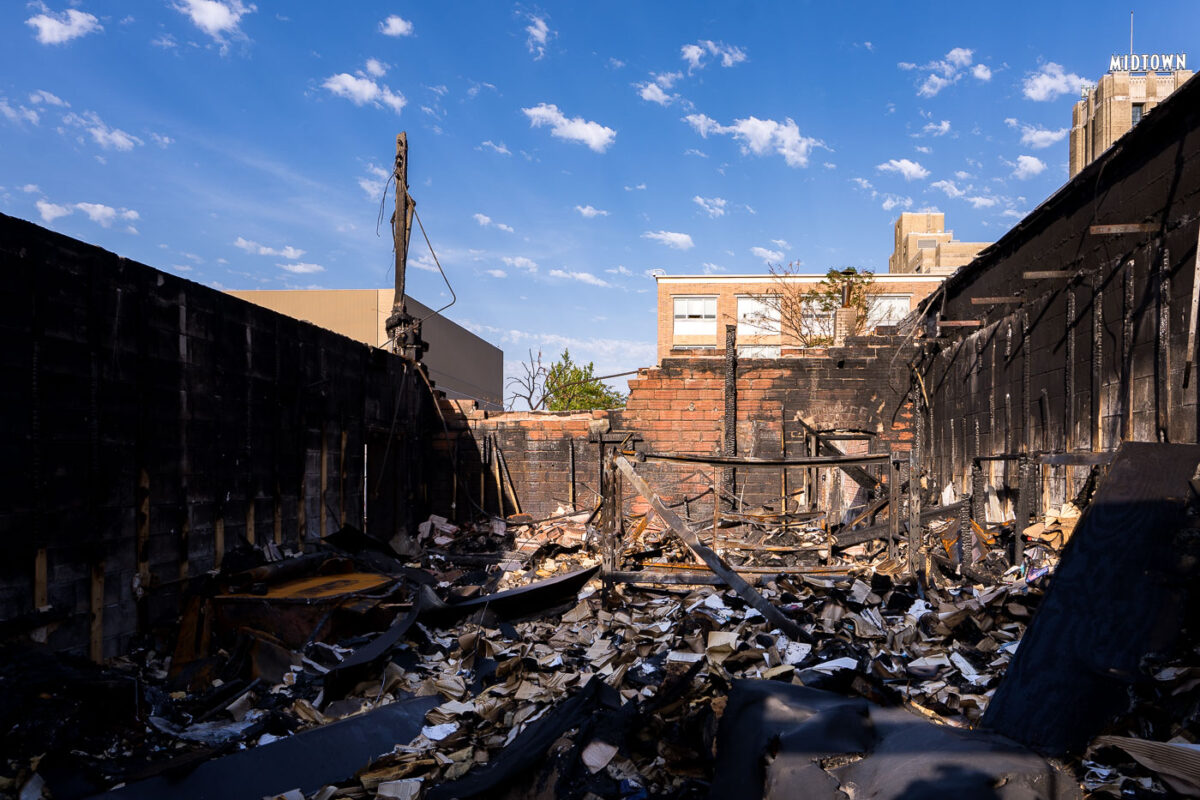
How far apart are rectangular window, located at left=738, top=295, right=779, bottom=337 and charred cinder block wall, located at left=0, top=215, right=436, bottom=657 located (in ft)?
111

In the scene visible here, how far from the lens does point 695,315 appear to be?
1663 inches

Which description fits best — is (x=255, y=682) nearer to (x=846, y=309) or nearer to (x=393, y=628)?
(x=393, y=628)

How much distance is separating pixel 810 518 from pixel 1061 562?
7854 mm

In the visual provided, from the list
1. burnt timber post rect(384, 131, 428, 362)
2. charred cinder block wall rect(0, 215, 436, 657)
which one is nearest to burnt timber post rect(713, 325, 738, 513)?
burnt timber post rect(384, 131, 428, 362)

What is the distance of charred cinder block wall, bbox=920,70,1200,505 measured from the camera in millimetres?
7641

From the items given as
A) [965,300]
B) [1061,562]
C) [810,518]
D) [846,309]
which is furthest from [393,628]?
[846,309]

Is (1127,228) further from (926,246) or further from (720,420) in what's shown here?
(926,246)

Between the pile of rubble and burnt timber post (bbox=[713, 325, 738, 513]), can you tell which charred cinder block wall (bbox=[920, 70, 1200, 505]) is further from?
burnt timber post (bbox=[713, 325, 738, 513])

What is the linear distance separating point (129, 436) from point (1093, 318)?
1077 centimetres

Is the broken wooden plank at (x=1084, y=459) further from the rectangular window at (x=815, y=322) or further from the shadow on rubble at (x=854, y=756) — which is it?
the rectangular window at (x=815, y=322)

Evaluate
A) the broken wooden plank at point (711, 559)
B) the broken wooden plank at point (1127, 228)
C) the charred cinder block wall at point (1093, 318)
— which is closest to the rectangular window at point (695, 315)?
the charred cinder block wall at point (1093, 318)

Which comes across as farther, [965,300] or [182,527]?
[965,300]

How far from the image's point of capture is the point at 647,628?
22.6 feet

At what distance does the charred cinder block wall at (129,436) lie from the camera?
215 inches
